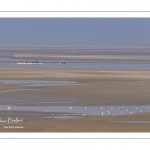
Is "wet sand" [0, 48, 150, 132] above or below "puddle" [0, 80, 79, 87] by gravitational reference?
below

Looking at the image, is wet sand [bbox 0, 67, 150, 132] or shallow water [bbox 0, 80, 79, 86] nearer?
wet sand [bbox 0, 67, 150, 132]

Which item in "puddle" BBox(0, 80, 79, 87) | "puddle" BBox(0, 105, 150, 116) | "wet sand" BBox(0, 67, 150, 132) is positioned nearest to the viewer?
"wet sand" BBox(0, 67, 150, 132)

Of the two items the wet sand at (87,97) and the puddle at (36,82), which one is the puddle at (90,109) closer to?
the wet sand at (87,97)

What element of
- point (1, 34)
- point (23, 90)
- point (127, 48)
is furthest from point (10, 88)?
point (127, 48)

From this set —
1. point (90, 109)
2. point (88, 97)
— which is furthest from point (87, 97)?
point (90, 109)

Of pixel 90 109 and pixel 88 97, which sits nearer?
pixel 90 109

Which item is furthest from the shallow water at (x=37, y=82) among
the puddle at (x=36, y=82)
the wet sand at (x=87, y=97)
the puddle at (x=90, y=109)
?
the puddle at (x=90, y=109)

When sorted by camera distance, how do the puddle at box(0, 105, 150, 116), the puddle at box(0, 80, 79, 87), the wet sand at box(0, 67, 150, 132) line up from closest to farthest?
the wet sand at box(0, 67, 150, 132)
the puddle at box(0, 105, 150, 116)
the puddle at box(0, 80, 79, 87)

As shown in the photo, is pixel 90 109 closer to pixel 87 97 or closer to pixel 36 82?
pixel 87 97

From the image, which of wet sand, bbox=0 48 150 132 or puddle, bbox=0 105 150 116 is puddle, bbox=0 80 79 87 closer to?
wet sand, bbox=0 48 150 132

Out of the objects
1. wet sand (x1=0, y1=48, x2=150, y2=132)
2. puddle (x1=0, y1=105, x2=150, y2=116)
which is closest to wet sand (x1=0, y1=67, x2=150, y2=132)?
wet sand (x1=0, y1=48, x2=150, y2=132)
